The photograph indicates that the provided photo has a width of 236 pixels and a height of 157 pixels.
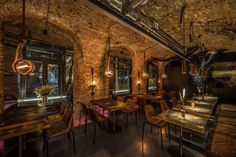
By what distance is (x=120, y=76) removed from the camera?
8133mm

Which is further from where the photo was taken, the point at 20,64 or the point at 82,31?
the point at 82,31

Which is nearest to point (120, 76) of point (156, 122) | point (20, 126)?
point (156, 122)

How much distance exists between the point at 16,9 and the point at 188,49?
690 centimetres

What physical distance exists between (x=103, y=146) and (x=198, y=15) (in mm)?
4168

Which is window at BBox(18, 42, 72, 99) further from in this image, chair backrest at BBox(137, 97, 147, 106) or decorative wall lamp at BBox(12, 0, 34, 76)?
chair backrest at BBox(137, 97, 147, 106)

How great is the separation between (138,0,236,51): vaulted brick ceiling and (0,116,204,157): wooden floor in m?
3.31

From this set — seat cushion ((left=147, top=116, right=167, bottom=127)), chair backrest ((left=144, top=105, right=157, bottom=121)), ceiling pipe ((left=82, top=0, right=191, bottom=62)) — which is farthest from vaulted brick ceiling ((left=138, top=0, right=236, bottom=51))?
seat cushion ((left=147, top=116, right=167, bottom=127))

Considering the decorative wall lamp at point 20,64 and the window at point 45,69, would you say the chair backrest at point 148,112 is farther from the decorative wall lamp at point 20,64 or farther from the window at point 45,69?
the window at point 45,69

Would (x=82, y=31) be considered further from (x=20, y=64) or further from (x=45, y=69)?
(x=45, y=69)

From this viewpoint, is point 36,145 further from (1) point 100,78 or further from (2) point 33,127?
(1) point 100,78

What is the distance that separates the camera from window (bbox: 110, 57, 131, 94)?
A: 7641 mm

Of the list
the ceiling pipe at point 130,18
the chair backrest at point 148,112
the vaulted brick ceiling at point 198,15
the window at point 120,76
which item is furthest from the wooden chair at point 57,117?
the window at point 120,76

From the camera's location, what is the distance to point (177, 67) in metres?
8.83

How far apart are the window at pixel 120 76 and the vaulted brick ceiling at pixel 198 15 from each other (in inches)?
164
